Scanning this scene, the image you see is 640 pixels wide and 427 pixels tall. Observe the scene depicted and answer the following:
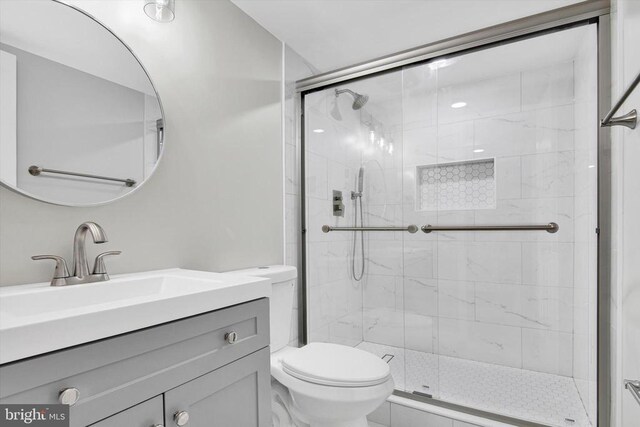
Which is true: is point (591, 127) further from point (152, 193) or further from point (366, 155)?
point (152, 193)

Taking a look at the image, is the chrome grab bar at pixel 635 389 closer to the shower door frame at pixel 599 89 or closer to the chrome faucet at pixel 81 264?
the shower door frame at pixel 599 89

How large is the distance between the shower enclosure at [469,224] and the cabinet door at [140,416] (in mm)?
1568

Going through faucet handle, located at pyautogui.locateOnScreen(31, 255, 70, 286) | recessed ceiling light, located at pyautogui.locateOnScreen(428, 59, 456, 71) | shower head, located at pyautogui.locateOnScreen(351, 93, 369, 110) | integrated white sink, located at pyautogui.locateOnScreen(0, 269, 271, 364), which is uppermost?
recessed ceiling light, located at pyautogui.locateOnScreen(428, 59, 456, 71)

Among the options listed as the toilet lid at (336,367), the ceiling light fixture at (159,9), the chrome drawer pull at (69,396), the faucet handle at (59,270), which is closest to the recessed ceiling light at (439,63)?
the ceiling light fixture at (159,9)

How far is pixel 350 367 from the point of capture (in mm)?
1462

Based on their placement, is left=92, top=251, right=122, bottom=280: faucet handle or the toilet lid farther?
the toilet lid

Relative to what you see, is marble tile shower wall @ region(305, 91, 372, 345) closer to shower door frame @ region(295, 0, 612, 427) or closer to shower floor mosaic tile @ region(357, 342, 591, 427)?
shower floor mosaic tile @ region(357, 342, 591, 427)

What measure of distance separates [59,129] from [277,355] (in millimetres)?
1223

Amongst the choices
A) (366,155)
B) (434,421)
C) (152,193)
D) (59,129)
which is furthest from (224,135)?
(434,421)

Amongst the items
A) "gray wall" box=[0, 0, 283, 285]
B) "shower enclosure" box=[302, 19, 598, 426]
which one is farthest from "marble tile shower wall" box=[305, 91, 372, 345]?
"gray wall" box=[0, 0, 283, 285]

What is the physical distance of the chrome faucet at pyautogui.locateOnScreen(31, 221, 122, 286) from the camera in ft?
3.33

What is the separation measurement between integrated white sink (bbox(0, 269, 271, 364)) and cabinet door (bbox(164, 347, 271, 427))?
186 mm

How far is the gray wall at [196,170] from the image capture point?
1.07 meters

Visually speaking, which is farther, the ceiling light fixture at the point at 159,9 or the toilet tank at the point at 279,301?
the toilet tank at the point at 279,301
